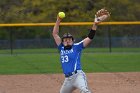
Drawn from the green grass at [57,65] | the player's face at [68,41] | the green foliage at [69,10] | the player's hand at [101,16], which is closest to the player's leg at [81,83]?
the player's face at [68,41]

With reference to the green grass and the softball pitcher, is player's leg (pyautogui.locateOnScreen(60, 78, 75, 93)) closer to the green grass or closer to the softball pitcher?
the softball pitcher

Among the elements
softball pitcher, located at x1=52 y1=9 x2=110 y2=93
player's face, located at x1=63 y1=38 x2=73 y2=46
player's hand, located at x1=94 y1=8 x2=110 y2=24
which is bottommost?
softball pitcher, located at x1=52 y1=9 x2=110 y2=93

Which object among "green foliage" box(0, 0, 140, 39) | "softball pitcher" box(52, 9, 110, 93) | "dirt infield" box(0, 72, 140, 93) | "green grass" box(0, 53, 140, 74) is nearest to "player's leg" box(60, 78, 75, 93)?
"softball pitcher" box(52, 9, 110, 93)

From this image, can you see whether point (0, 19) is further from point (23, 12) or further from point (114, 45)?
point (114, 45)

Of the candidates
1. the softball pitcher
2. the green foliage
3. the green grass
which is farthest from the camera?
the green foliage

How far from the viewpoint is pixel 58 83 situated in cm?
1312

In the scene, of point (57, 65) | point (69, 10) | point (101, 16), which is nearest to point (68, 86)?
point (101, 16)

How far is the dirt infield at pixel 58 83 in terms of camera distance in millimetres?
11859

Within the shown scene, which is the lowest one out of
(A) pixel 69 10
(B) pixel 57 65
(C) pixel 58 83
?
(A) pixel 69 10

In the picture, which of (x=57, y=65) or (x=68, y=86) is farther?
(x=57, y=65)

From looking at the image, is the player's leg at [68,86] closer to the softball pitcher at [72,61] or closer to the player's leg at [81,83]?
the softball pitcher at [72,61]

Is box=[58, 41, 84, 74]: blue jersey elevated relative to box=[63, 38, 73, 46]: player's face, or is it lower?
lower

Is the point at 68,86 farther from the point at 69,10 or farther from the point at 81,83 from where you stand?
the point at 69,10

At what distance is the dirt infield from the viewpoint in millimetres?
11859
